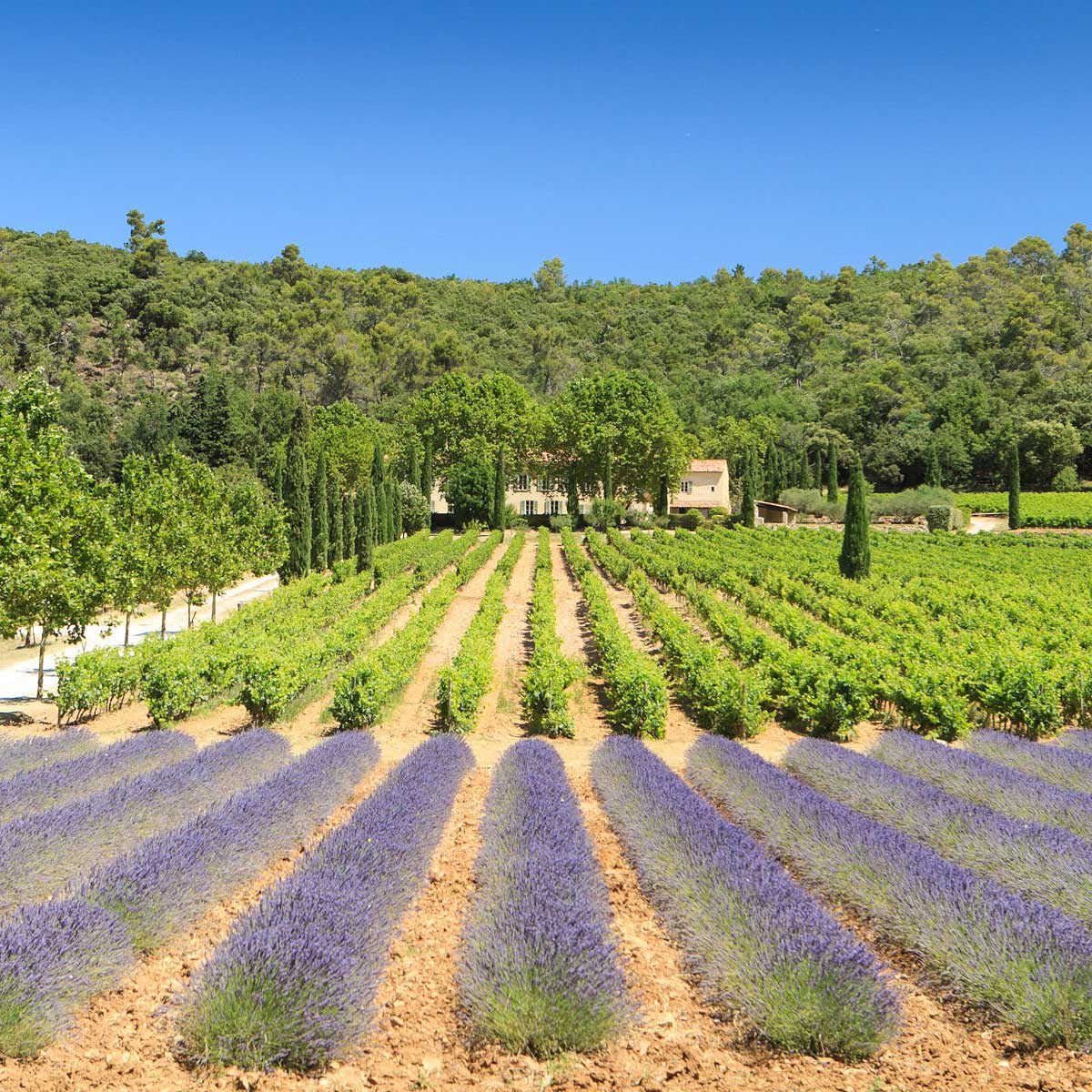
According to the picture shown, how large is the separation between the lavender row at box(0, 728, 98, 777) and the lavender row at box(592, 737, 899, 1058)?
645 cm

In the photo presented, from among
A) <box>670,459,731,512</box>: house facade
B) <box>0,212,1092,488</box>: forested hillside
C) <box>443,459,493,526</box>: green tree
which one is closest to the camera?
<box>443,459,493,526</box>: green tree

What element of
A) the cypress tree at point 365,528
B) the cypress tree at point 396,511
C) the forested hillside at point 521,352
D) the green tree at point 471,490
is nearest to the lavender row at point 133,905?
the cypress tree at point 365,528

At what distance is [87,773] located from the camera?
909 centimetres

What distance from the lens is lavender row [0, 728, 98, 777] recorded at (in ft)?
31.2

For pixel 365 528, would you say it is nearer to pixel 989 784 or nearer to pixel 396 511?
pixel 396 511

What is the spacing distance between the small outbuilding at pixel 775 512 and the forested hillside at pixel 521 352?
10191mm

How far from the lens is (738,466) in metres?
74.4

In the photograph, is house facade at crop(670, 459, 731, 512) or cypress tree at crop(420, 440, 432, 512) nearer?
cypress tree at crop(420, 440, 432, 512)

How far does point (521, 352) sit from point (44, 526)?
3343 inches

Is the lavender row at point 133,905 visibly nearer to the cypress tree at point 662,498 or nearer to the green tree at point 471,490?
the green tree at point 471,490

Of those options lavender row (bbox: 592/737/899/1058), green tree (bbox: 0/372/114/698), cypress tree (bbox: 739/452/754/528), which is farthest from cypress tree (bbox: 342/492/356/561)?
lavender row (bbox: 592/737/899/1058)

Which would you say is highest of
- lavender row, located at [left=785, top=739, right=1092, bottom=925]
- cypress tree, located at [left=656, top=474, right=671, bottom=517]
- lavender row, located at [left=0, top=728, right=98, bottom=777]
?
cypress tree, located at [left=656, top=474, right=671, bottom=517]

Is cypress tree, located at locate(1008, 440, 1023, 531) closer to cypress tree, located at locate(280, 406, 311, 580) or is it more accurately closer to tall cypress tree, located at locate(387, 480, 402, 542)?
tall cypress tree, located at locate(387, 480, 402, 542)

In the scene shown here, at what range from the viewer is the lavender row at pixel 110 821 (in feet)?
19.7
